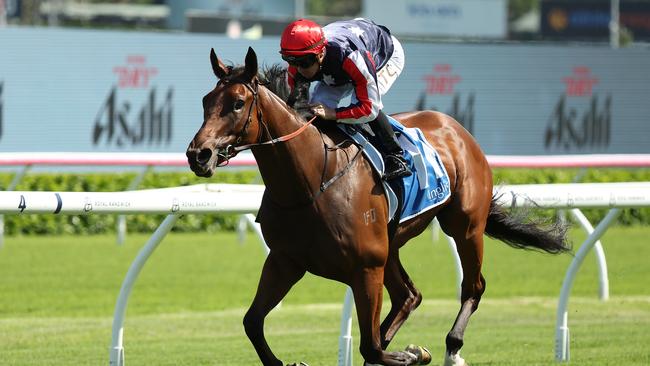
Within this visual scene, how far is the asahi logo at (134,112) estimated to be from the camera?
58.6 ft

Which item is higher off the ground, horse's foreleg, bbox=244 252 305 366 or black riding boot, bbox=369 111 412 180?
black riding boot, bbox=369 111 412 180

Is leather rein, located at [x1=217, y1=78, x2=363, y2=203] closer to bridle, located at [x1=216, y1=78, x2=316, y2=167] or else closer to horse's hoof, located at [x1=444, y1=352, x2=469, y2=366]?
bridle, located at [x1=216, y1=78, x2=316, y2=167]

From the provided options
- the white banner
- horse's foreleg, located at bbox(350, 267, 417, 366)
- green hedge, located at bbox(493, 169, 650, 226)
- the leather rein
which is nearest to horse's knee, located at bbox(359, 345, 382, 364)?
horse's foreleg, located at bbox(350, 267, 417, 366)

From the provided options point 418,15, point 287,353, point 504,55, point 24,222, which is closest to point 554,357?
point 287,353

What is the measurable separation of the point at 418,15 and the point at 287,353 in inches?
990

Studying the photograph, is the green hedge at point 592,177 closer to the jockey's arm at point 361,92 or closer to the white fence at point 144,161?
the white fence at point 144,161

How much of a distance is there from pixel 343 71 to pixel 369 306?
0.96 meters

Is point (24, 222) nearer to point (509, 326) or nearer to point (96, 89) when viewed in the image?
point (96, 89)

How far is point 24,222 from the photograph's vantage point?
14172 millimetres

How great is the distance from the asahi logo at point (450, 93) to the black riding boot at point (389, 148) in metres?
15.2

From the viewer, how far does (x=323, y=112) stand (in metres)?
4.71

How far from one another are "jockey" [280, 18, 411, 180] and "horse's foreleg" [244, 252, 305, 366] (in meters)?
0.58

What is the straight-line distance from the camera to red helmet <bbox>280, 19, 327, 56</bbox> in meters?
4.50

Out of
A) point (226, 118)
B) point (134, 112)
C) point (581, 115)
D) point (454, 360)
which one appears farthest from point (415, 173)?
point (581, 115)
